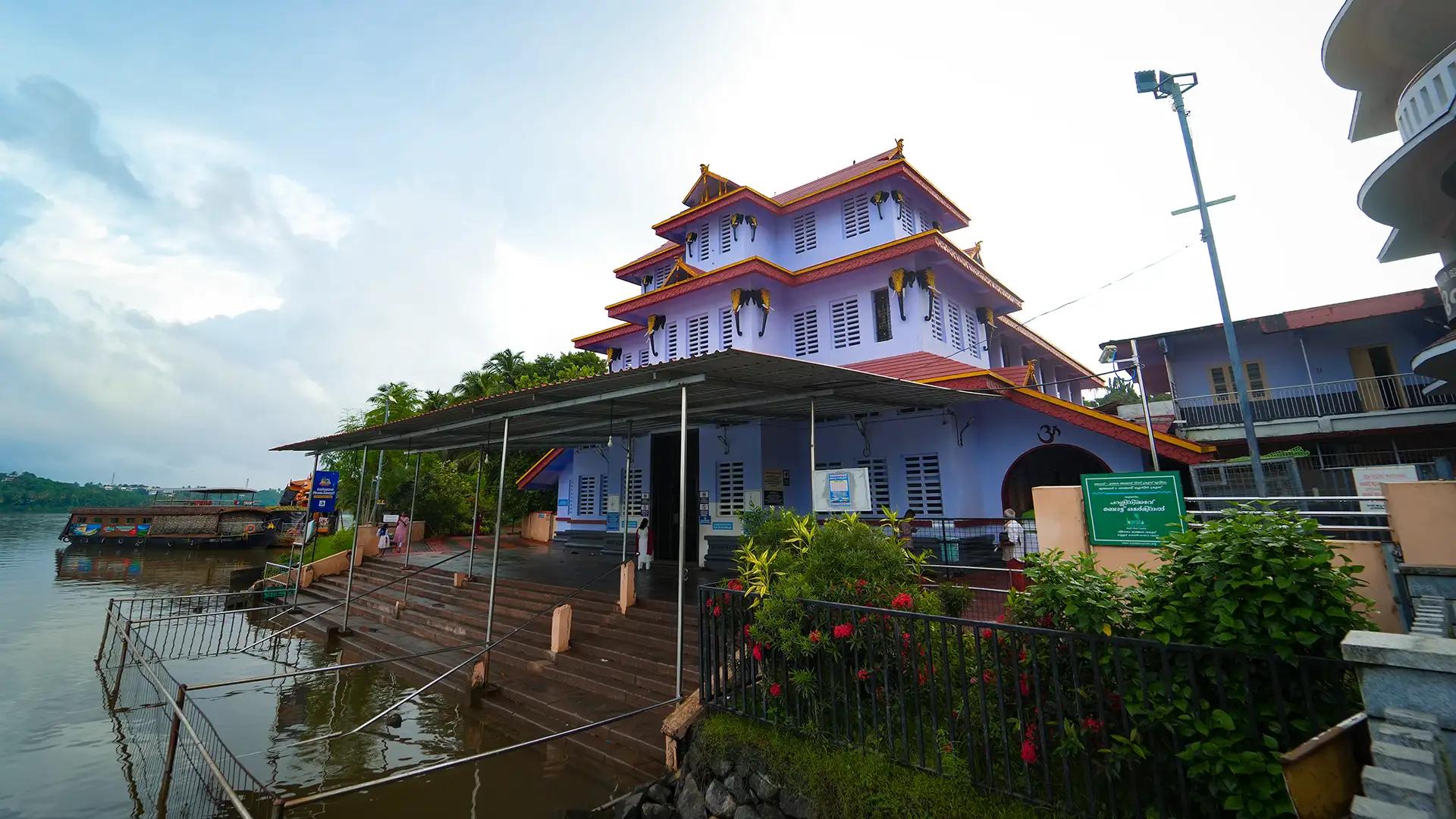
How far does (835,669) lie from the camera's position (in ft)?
16.3

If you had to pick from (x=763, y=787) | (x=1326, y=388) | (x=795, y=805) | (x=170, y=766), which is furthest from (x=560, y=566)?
(x=1326, y=388)

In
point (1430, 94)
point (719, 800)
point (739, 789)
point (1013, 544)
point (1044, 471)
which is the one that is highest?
point (1430, 94)

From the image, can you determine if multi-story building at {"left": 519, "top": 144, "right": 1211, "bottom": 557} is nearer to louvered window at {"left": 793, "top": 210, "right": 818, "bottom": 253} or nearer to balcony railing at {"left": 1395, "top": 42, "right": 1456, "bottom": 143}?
louvered window at {"left": 793, "top": 210, "right": 818, "bottom": 253}

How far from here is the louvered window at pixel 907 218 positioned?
1460 centimetres

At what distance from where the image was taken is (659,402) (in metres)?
9.57

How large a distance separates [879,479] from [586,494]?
32.6 feet

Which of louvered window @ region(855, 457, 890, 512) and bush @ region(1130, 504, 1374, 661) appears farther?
louvered window @ region(855, 457, 890, 512)

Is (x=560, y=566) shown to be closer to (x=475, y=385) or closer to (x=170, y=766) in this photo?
(x=170, y=766)

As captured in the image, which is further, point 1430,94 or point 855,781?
point 1430,94

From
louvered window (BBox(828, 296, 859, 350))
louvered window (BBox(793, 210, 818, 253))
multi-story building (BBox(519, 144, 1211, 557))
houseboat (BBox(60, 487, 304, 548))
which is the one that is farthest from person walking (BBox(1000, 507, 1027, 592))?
houseboat (BBox(60, 487, 304, 548))

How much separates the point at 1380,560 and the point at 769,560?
5201 mm

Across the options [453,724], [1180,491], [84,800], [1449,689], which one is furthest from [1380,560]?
[84,800]

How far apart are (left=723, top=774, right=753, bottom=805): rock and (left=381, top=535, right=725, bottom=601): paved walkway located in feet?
13.9

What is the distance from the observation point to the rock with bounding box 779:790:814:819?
434cm
